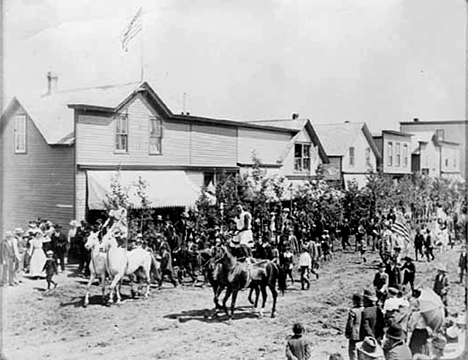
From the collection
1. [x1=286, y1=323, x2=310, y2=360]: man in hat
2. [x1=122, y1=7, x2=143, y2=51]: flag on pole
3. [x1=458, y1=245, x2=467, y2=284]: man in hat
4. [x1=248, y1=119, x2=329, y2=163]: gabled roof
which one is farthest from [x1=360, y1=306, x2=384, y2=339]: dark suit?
[x1=122, y1=7, x2=143, y2=51]: flag on pole

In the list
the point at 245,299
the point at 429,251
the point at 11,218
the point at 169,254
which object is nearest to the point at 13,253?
the point at 11,218

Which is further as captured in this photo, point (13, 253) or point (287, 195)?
point (287, 195)

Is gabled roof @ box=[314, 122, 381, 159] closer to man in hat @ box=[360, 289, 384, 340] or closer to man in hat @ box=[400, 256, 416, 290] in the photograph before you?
man in hat @ box=[400, 256, 416, 290]

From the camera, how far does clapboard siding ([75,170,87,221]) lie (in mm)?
4996

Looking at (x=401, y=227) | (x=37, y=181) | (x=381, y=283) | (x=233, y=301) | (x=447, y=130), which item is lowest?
(x=233, y=301)

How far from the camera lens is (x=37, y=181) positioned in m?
5.05

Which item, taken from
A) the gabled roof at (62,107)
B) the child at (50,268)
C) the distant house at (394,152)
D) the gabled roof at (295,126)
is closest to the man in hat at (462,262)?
the distant house at (394,152)

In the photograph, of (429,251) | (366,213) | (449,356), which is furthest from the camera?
(366,213)

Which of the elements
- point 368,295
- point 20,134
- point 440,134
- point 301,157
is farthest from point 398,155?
point 20,134

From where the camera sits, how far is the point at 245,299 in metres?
5.16

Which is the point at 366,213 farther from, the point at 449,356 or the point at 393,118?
the point at 449,356

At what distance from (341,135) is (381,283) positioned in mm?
1351

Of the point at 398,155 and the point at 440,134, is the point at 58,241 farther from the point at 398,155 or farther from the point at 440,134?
the point at 440,134

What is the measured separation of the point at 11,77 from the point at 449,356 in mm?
4289
